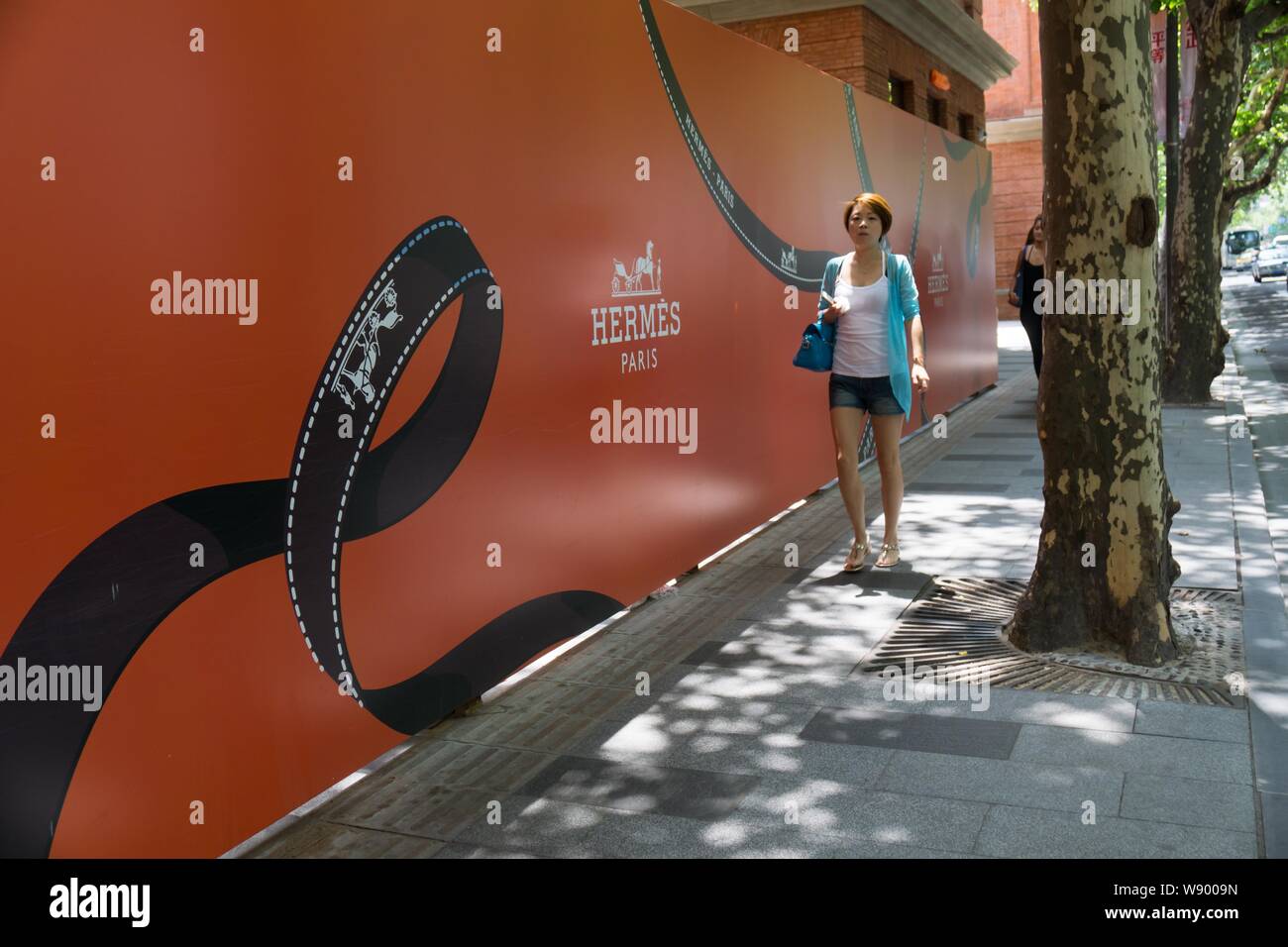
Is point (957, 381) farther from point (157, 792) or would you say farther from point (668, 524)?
point (157, 792)

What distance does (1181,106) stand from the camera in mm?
14711

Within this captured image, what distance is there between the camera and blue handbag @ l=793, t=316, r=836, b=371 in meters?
7.16

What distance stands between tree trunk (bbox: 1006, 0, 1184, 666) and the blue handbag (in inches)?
65.3

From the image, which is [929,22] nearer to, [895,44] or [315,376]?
[895,44]

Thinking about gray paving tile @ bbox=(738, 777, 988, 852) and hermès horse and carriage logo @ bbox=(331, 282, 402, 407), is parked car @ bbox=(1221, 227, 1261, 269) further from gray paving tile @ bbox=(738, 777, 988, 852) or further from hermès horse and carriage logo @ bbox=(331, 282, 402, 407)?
hermès horse and carriage logo @ bbox=(331, 282, 402, 407)

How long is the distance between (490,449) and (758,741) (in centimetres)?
151

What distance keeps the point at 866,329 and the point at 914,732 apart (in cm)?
A: 288

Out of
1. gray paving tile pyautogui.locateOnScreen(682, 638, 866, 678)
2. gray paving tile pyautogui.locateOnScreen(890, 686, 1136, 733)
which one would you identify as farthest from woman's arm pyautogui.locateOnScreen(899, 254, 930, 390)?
gray paving tile pyautogui.locateOnScreen(890, 686, 1136, 733)

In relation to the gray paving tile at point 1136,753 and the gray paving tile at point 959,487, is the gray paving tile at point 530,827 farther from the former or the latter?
the gray paving tile at point 959,487

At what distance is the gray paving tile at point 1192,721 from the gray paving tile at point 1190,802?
0.44 m

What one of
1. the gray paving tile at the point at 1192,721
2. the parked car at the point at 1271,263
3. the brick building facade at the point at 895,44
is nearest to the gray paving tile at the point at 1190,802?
the gray paving tile at the point at 1192,721

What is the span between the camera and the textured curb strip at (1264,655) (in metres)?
4.03

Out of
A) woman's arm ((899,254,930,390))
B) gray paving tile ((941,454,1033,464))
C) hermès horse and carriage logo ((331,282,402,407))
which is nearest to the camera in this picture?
hermès horse and carriage logo ((331,282,402,407))

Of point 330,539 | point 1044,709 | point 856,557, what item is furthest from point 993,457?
point 330,539
